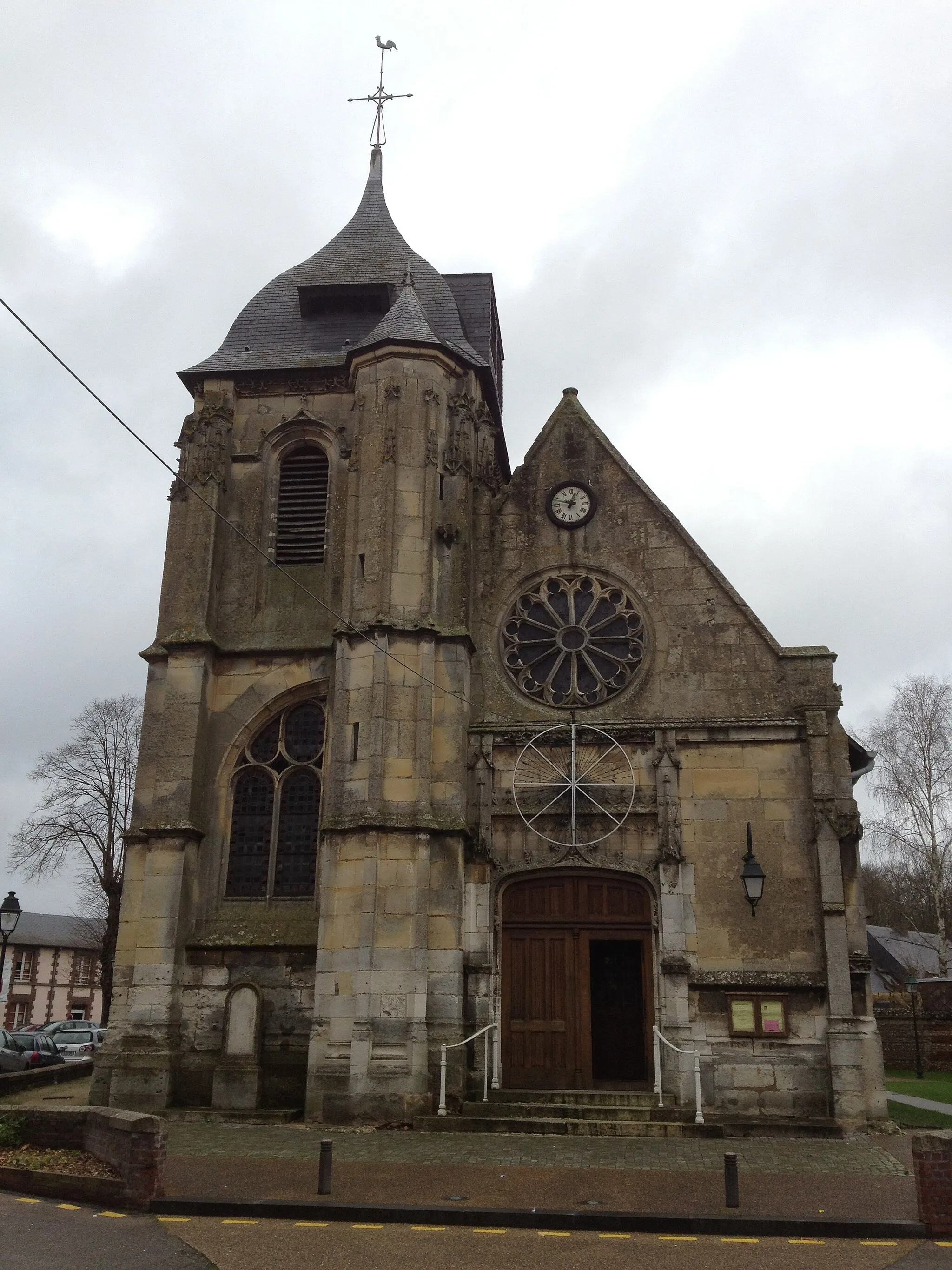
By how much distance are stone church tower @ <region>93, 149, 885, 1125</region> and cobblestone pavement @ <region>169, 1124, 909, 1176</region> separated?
989mm

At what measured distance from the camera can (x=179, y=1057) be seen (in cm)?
1773

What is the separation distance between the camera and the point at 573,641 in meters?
19.8

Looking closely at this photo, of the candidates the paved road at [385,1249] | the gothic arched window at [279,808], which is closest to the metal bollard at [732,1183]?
the paved road at [385,1249]

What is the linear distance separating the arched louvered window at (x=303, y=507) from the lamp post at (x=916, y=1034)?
64.8ft

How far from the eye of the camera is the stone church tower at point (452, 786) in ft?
55.4

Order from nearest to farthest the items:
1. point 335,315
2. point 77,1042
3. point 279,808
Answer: point 279,808 < point 335,315 < point 77,1042

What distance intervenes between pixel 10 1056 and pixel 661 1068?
18532mm

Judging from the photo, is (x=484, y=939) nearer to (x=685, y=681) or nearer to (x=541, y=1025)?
(x=541, y=1025)

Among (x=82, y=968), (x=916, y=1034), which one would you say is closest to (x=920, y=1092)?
(x=916, y=1034)

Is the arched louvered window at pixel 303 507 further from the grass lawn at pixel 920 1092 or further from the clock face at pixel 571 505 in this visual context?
the grass lawn at pixel 920 1092

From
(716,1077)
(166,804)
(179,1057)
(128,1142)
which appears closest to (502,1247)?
(128,1142)

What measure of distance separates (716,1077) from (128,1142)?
9265 mm

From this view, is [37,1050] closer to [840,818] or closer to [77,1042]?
[77,1042]

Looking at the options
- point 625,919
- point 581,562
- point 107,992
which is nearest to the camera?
point 625,919
